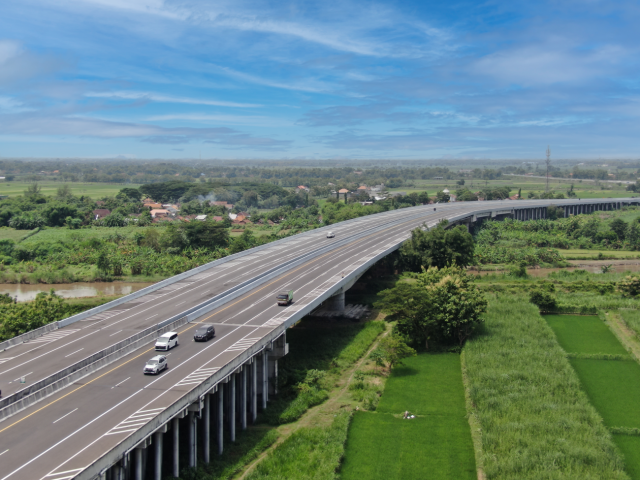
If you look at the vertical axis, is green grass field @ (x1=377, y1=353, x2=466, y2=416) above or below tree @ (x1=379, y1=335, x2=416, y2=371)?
below

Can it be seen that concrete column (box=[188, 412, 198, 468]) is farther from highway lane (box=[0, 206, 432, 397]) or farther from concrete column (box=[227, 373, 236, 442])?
highway lane (box=[0, 206, 432, 397])

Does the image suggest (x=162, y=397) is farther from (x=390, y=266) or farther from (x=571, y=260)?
(x=571, y=260)

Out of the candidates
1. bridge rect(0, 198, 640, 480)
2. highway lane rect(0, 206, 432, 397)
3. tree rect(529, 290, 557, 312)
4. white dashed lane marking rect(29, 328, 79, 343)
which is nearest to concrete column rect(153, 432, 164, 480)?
bridge rect(0, 198, 640, 480)

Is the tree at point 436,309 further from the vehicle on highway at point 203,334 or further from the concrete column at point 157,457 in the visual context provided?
the concrete column at point 157,457

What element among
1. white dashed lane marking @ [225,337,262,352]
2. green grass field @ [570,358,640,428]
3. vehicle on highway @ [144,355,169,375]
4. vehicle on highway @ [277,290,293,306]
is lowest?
green grass field @ [570,358,640,428]

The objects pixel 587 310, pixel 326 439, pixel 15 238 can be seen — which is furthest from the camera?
pixel 15 238

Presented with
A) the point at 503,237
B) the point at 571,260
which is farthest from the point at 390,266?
the point at 503,237

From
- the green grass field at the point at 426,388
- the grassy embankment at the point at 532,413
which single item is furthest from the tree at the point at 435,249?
the green grass field at the point at 426,388
